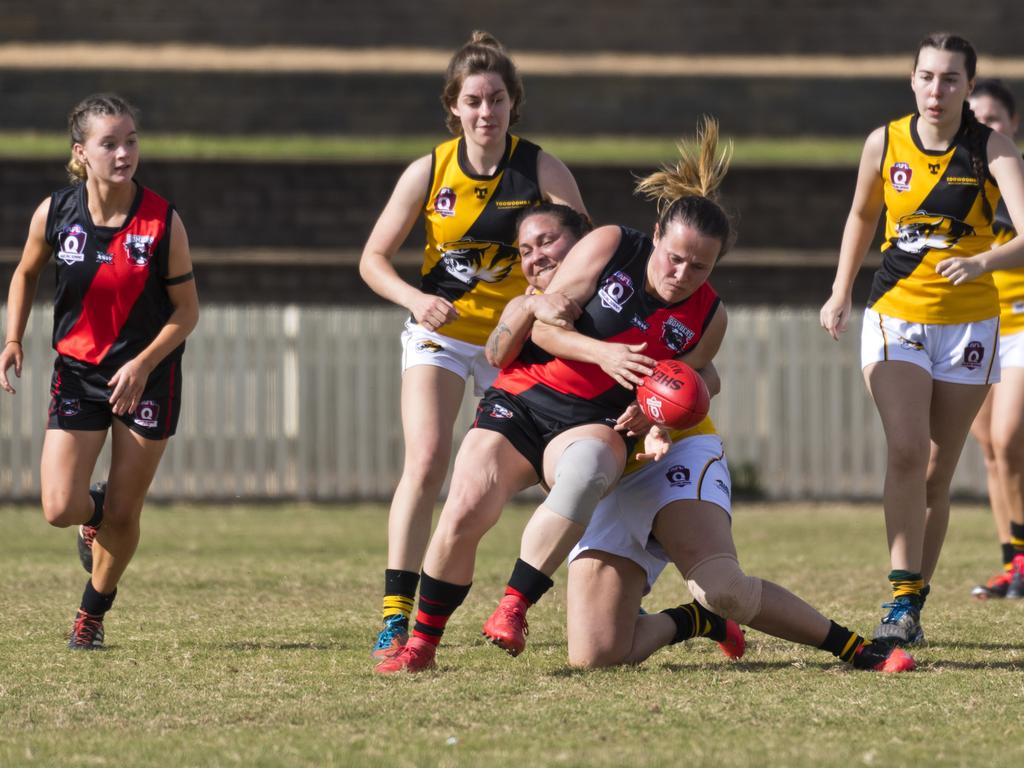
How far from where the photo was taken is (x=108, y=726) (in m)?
4.73

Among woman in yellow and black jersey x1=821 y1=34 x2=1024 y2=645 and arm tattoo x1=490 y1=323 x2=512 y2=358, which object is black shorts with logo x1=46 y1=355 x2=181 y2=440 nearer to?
arm tattoo x1=490 y1=323 x2=512 y2=358

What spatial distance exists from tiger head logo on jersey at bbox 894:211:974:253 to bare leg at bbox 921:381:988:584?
57cm

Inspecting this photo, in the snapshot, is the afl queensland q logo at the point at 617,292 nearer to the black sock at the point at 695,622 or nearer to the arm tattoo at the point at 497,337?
the arm tattoo at the point at 497,337

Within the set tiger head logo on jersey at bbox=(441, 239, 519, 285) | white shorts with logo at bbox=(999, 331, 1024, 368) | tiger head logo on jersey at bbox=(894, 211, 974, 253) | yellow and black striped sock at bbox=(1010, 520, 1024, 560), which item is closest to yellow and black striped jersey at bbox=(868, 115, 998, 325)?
tiger head logo on jersey at bbox=(894, 211, 974, 253)

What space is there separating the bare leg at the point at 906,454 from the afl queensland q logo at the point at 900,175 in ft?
2.37

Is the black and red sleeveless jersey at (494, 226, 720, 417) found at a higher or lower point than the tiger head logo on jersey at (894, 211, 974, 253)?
lower

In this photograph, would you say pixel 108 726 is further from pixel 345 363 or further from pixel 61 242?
pixel 345 363

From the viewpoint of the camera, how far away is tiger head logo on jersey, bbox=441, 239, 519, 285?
6.42 m

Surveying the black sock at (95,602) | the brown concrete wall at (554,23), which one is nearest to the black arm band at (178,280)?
the black sock at (95,602)

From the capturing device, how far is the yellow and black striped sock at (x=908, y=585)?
6.32 meters

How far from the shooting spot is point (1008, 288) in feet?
27.8

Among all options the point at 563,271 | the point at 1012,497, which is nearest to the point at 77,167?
the point at 563,271

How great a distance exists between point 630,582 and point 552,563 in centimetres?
48

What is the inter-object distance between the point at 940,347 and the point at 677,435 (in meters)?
1.37
